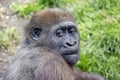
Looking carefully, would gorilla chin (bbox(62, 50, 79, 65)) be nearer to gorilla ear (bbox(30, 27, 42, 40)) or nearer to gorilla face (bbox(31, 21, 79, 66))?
gorilla face (bbox(31, 21, 79, 66))

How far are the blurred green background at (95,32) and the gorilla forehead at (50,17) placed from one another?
1.31 meters

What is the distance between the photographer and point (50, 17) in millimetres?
5867

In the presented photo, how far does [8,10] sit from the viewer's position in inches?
332

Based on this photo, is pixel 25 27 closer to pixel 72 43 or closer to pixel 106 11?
pixel 72 43

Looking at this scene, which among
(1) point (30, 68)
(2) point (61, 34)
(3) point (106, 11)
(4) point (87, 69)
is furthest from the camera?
(3) point (106, 11)

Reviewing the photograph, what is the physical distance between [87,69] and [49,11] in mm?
1476

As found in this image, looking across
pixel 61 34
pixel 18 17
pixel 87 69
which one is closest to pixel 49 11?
pixel 61 34

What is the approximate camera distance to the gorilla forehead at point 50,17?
585 centimetres

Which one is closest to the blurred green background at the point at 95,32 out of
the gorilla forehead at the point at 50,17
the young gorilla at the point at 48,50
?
the young gorilla at the point at 48,50

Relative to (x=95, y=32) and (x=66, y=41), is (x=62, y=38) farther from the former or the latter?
(x=95, y=32)

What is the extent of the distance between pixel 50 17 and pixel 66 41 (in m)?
0.37

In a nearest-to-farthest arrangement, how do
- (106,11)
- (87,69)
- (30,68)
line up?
(30,68)
(87,69)
(106,11)

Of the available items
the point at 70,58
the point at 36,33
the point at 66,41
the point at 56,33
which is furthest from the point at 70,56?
the point at 36,33

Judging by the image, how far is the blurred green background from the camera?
278 inches
